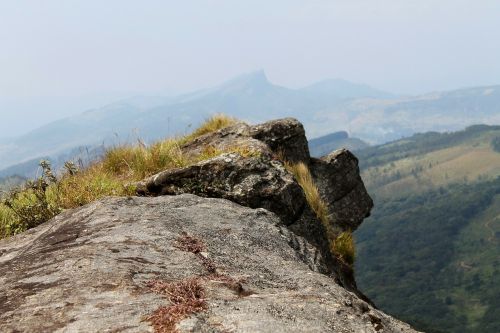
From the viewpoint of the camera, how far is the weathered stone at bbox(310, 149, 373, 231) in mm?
21938

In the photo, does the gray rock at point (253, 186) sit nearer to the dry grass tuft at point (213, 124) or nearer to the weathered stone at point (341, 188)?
the dry grass tuft at point (213, 124)

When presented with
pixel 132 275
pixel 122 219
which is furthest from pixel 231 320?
pixel 122 219

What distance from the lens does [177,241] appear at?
8.54 meters

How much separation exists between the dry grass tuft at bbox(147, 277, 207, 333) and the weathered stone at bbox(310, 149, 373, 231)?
15.2 meters

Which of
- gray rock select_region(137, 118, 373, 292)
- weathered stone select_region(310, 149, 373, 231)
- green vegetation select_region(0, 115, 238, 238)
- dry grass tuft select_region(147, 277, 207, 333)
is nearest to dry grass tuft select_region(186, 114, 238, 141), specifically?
gray rock select_region(137, 118, 373, 292)

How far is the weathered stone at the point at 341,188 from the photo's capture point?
21938mm

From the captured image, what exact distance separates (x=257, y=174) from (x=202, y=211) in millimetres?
3287

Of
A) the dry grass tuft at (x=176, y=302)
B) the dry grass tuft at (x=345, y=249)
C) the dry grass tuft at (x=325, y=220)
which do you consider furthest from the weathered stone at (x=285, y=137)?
the dry grass tuft at (x=176, y=302)

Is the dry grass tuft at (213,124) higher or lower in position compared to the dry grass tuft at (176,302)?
higher

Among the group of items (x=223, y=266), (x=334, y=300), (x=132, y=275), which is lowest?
(x=334, y=300)

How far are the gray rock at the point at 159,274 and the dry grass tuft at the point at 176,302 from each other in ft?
0.29

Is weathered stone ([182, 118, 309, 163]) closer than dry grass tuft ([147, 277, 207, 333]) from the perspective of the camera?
No

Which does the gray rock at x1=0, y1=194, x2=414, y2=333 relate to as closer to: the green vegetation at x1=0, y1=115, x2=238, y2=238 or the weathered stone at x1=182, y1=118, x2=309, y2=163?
the green vegetation at x1=0, y1=115, x2=238, y2=238

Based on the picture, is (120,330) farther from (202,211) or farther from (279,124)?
(279,124)
